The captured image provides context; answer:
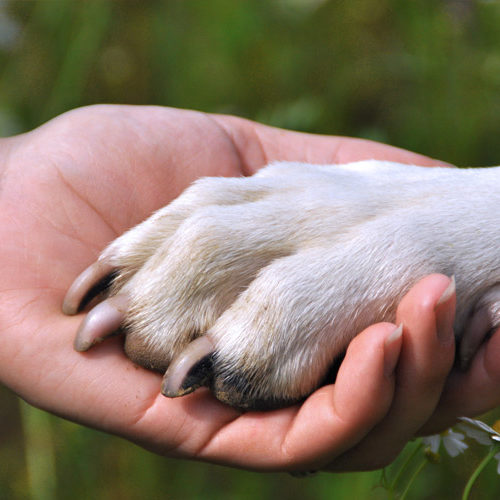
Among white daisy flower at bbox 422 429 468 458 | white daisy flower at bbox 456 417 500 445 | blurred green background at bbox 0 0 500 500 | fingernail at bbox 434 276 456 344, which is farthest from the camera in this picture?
blurred green background at bbox 0 0 500 500

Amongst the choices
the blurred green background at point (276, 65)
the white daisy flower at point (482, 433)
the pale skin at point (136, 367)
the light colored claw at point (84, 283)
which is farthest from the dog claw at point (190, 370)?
the blurred green background at point (276, 65)

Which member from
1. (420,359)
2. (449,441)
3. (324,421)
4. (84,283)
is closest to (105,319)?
(84,283)

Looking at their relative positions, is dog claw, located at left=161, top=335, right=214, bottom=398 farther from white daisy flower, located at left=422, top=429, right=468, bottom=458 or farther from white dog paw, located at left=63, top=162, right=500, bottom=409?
white daisy flower, located at left=422, top=429, right=468, bottom=458

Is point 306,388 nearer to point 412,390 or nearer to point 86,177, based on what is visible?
point 412,390

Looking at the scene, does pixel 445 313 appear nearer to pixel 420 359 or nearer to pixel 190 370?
pixel 420 359

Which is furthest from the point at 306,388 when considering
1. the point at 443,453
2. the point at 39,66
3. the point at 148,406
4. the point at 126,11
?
the point at 126,11

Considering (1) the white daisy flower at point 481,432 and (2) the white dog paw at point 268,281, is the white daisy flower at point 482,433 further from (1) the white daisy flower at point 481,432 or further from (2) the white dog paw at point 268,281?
(2) the white dog paw at point 268,281

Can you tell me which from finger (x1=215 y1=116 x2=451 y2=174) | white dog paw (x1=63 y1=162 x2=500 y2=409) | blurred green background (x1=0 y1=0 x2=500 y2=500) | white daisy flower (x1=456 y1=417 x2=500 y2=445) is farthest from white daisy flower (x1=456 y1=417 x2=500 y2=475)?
blurred green background (x1=0 y1=0 x2=500 y2=500)
